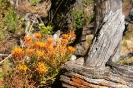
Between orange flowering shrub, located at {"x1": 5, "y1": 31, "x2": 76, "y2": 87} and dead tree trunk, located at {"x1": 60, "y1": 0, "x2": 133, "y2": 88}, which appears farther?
orange flowering shrub, located at {"x1": 5, "y1": 31, "x2": 76, "y2": 87}

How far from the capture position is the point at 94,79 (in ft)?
15.4

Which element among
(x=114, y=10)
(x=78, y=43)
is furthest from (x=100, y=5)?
(x=78, y=43)

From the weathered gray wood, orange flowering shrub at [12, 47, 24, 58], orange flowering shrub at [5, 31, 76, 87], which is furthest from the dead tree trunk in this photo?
orange flowering shrub at [12, 47, 24, 58]

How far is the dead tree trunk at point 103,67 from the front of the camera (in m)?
4.57

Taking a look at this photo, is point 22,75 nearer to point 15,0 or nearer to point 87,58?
point 87,58

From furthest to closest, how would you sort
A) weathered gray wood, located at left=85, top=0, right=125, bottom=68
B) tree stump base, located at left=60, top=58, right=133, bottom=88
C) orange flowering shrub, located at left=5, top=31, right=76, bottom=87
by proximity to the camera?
weathered gray wood, located at left=85, top=0, right=125, bottom=68
orange flowering shrub, located at left=5, top=31, right=76, bottom=87
tree stump base, located at left=60, top=58, right=133, bottom=88

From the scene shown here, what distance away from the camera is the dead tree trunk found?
457 cm

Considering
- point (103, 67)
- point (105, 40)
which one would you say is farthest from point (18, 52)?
point (105, 40)

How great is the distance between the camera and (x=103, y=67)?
487cm

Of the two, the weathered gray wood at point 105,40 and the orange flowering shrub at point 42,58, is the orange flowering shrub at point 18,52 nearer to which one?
the orange flowering shrub at point 42,58

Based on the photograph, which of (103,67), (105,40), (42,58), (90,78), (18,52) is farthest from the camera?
(105,40)

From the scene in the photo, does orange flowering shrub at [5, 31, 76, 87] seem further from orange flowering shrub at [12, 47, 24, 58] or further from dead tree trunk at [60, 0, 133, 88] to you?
dead tree trunk at [60, 0, 133, 88]

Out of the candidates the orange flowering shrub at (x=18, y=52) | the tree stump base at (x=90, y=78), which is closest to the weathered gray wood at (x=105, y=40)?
the tree stump base at (x=90, y=78)

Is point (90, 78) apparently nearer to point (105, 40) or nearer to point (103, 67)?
point (103, 67)
